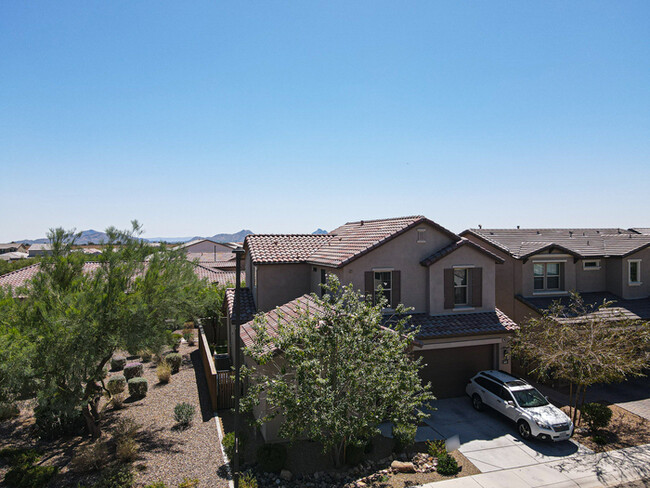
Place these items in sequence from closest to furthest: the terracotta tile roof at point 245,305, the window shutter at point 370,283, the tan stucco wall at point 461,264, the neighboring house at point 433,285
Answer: the neighboring house at point 433,285, the window shutter at point 370,283, the tan stucco wall at point 461,264, the terracotta tile roof at point 245,305

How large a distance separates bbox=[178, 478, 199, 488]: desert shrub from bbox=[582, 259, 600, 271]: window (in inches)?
857

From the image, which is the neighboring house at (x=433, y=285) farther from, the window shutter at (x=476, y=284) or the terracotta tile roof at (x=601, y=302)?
the terracotta tile roof at (x=601, y=302)

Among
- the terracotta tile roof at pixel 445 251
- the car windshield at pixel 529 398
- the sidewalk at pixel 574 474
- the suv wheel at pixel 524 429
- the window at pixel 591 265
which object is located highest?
the terracotta tile roof at pixel 445 251

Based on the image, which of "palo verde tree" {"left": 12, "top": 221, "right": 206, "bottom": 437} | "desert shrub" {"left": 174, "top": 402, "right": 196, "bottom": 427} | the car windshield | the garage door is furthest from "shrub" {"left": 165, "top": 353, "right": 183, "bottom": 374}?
the car windshield

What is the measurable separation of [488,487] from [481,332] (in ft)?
21.1

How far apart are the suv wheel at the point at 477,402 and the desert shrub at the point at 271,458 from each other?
8295 millimetres

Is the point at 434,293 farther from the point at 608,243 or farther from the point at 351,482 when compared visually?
the point at 608,243

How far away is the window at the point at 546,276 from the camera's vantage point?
21750 millimetres

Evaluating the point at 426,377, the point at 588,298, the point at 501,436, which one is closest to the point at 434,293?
the point at 426,377

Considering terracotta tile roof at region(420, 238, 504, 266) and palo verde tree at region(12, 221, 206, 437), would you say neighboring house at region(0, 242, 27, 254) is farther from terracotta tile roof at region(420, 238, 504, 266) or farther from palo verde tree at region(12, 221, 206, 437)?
terracotta tile roof at region(420, 238, 504, 266)

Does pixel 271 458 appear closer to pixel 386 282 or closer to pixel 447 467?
pixel 447 467

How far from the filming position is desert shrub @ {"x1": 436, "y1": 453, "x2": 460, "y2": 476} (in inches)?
478

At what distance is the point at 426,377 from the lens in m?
17.2

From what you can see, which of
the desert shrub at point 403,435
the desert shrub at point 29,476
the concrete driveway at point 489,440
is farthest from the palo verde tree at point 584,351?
the desert shrub at point 29,476
